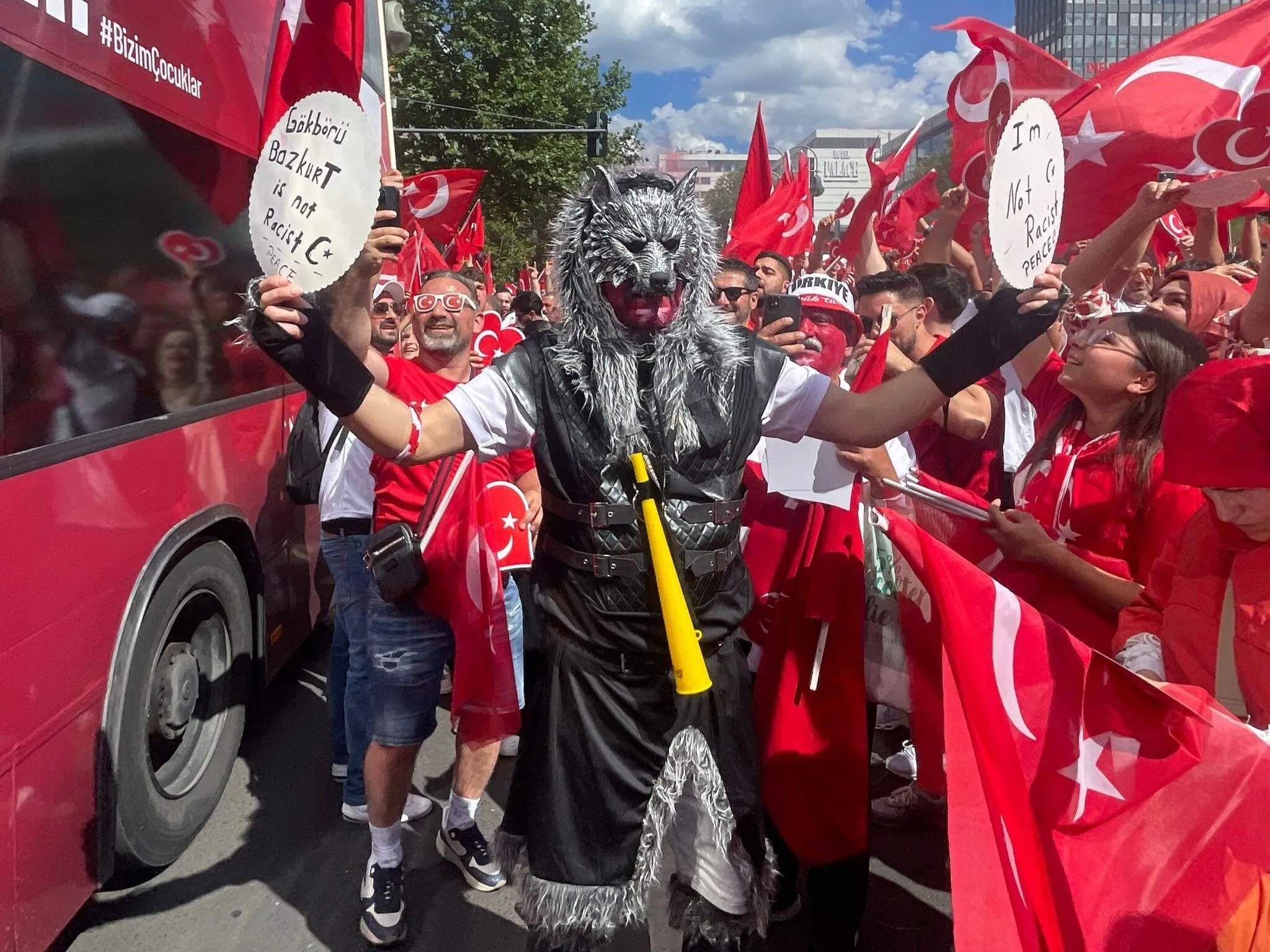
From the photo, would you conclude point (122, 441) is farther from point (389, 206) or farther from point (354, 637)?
point (389, 206)

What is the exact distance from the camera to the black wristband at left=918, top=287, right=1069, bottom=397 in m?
1.99

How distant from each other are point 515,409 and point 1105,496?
1.57m

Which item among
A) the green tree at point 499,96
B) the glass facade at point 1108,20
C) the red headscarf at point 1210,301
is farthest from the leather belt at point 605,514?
the glass facade at point 1108,20

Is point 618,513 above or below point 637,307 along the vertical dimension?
below

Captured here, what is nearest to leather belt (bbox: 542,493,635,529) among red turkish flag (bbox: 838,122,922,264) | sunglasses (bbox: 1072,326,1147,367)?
sunglasses (bbox: 1072,326,1147,367)

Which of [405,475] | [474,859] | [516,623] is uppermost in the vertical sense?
[405,475]

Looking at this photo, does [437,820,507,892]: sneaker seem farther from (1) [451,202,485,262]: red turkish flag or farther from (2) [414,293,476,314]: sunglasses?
(1) [451,202,485,262]: red turkish flag

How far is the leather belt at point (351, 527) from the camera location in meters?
3.31

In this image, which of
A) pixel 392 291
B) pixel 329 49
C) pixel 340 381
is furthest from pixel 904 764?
pixel 392 291

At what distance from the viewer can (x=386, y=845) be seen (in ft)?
9.46

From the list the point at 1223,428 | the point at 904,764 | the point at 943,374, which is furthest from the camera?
the point at 904,764

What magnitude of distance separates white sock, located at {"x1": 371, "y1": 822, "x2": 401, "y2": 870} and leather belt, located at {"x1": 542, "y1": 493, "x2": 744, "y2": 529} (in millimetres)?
1410

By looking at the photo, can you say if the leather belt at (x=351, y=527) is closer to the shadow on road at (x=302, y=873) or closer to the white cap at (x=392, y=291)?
the shadow on road at (x=302, y=873)

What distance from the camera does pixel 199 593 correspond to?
3.51 metres
